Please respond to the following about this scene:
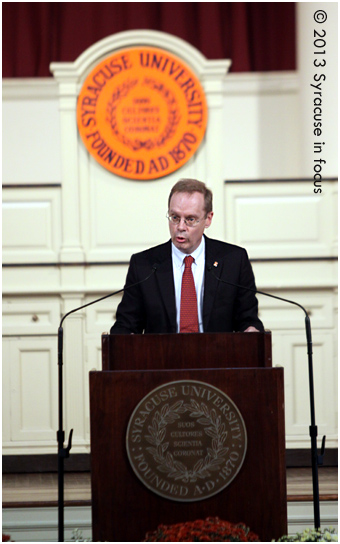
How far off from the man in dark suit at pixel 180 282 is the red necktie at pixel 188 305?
0.05ft

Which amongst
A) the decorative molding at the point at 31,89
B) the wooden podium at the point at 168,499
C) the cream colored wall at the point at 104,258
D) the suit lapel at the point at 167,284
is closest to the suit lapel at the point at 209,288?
the suit lapel at the point at 167,284

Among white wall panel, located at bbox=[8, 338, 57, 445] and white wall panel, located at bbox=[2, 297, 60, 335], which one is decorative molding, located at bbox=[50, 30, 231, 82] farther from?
white wall panel, located at bbox=[8, 338, 57, 445]

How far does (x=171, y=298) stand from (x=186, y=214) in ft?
1.03

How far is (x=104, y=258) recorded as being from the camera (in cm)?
432

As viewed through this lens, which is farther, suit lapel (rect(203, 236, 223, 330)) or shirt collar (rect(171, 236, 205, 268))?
shirt collar (rect(171, 236, 205, 268))

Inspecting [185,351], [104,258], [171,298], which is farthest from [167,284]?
[104,258]

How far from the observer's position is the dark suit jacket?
104 inches

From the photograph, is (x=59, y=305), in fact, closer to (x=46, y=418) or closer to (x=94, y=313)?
(x=94, y=313)

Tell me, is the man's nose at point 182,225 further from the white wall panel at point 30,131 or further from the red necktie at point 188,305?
the white wall panel at point 30,131

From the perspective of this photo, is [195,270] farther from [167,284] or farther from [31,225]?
[31,225]

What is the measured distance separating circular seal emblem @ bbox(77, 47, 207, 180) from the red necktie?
180cm

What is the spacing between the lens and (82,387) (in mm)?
4223

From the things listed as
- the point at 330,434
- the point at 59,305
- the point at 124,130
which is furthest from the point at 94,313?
the point at 330,434

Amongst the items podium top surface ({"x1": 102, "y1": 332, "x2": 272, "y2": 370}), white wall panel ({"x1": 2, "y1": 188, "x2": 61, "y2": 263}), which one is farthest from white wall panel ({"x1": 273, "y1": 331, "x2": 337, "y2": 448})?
podium top surface ({"x1": 102, "y1": 332, "x2": 272, "y2": 370})
